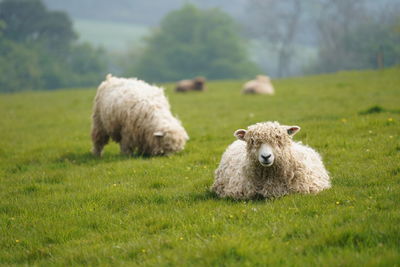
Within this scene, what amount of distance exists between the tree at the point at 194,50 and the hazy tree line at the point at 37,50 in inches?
393

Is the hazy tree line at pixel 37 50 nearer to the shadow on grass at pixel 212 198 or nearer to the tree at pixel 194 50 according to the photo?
the tree at pixel 194 50

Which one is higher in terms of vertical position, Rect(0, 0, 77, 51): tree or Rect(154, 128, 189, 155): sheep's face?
Result: Rect(0, 0, 77, 51): tree

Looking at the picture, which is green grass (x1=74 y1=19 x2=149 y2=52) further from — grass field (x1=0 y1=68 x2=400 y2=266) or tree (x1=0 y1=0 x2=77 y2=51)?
grass field (x1=0 y1=68 x2=400 y2=266)

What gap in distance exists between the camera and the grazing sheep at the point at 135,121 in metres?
12.0

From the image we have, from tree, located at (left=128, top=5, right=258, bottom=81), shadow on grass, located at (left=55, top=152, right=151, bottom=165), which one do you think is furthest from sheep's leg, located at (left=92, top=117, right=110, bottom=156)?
tree, located at (left=128, top=5, right=258, bottom=81)

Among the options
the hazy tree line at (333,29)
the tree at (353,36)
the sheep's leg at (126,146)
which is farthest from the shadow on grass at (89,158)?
the tree at (353,36)

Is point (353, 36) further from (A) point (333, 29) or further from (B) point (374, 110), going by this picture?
(B) point (374, 110)

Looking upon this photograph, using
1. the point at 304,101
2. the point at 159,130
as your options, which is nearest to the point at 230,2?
the point at 304,101

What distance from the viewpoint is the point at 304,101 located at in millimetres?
21594

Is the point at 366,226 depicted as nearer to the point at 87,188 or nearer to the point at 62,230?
the point at 62,230

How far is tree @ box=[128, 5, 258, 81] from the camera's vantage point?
262 ft

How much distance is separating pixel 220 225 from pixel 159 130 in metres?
5.68

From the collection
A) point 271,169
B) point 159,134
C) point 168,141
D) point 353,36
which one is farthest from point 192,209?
point 353,36

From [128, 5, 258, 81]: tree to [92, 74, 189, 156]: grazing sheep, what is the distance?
65207 millimetres
